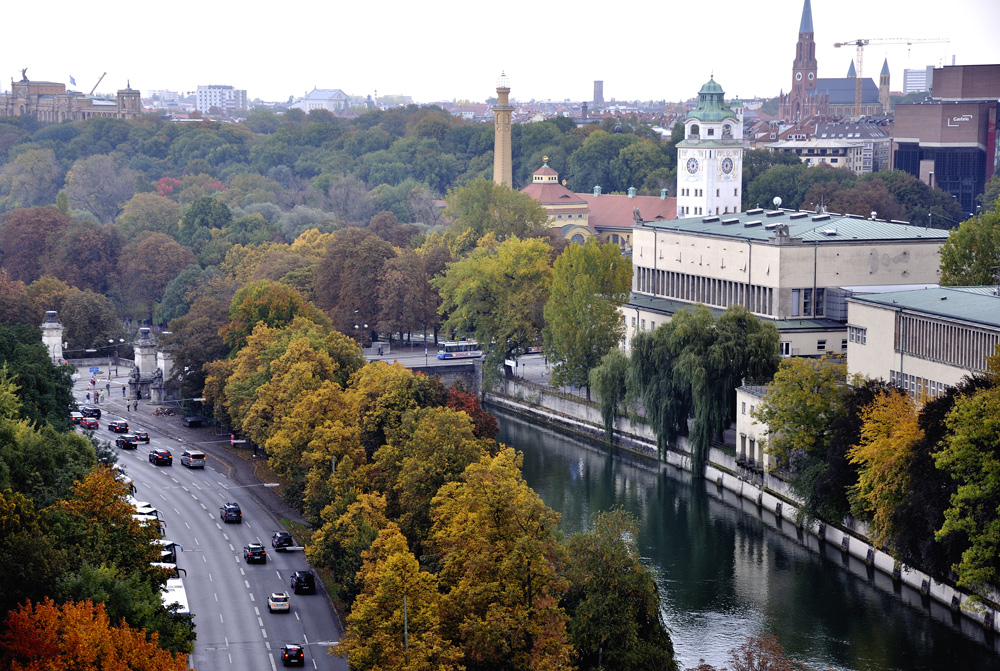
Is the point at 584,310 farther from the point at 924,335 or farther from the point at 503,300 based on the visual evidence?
the point at 924,335

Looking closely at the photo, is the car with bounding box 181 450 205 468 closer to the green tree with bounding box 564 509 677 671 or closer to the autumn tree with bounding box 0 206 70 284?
the green tree with bounding box 564 509 677 671

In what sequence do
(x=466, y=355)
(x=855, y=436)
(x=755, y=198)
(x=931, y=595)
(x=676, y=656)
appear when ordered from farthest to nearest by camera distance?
(x=755, y=198) < (x=466, y=355) < (x=855, y=436) < (x=931, y=595) < (x=676, y=656)

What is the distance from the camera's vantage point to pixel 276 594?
49406mm

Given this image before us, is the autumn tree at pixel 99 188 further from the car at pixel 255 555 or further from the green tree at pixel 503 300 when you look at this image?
the car at pixel 255 555

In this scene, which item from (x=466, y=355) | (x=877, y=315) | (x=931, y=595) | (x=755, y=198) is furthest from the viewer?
(x=755, y=198)

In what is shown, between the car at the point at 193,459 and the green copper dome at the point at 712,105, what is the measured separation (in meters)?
71.3

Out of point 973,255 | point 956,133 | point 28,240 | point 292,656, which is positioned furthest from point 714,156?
point 292,656

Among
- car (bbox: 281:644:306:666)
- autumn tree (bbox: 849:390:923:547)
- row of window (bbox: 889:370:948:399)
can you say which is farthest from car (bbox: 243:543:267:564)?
row of window (bbox: 889:370:948:399)

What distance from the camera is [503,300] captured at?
95.1 meters

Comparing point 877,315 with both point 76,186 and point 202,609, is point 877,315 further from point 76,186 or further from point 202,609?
point 76,186

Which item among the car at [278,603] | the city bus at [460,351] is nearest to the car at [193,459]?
the car at [278,603]

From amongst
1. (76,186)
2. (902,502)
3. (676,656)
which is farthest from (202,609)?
(76,186)

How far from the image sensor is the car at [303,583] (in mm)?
51344

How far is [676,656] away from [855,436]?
568 inches
